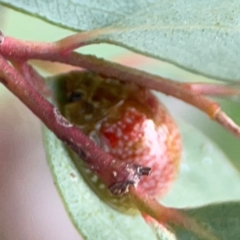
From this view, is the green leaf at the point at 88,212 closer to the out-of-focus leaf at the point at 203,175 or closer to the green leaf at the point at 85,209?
the green leaf at the point at 85,209

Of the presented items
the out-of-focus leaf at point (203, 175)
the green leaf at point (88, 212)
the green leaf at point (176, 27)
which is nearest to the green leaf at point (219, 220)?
the green leaf at point (88, 212)

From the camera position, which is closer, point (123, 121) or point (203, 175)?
point (123, 121)

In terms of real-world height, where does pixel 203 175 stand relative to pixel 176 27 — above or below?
below

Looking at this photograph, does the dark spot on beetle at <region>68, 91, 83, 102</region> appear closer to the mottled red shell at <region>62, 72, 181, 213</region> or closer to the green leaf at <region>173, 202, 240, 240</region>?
the mottled red shell at <region>62, 72, 181, 213</region>

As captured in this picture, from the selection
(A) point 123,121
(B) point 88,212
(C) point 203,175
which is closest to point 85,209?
(B) point 88,212

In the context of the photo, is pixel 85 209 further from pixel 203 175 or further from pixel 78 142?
pixel 203 175

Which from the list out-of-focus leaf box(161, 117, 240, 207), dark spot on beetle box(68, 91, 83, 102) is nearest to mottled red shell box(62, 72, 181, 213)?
dark spot on beetle box(68, 91, 83, 102)

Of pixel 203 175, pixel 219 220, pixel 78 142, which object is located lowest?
pixel 203 175

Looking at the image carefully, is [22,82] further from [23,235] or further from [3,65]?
[23,235]
